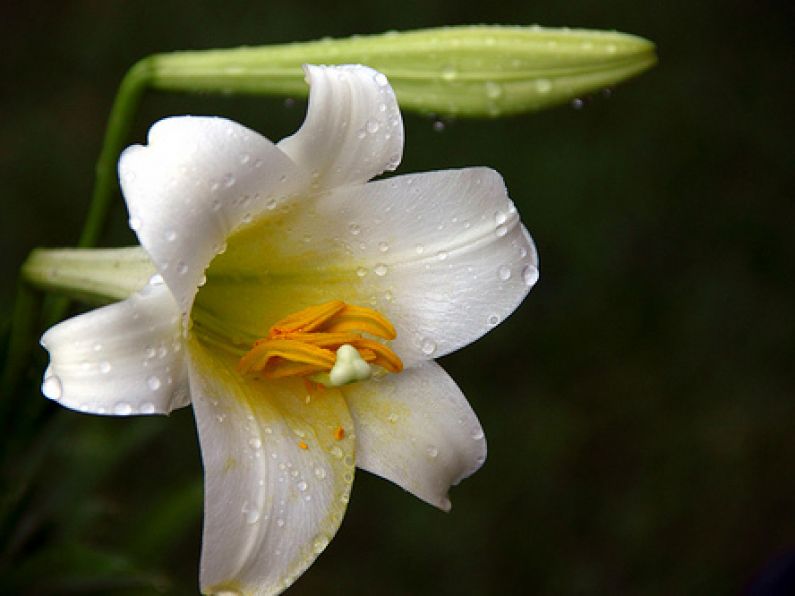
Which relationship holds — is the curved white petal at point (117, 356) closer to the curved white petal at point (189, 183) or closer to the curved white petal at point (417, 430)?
the curved white petal at point (189, 183)

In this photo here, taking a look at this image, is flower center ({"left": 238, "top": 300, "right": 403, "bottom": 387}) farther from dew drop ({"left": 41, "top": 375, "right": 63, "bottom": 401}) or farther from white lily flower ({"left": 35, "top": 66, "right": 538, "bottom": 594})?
dew drop ({"left": 41, "top": 375, "right": 63, "bottom": 401})

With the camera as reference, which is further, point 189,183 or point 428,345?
point 428,345

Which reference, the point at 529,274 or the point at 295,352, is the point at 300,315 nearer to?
the point at 295,352

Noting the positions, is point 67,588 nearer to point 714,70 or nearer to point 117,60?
point 117,60

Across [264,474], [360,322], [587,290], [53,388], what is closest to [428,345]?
[360,322]

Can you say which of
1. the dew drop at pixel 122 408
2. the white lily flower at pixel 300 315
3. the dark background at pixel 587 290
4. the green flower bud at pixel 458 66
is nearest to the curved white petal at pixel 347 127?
the white lily flower at pixel 300 315
